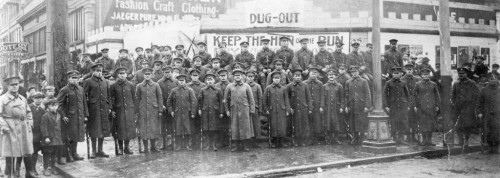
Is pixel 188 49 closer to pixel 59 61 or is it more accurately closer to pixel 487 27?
pixel 59 61

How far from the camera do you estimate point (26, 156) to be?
27.6 feet

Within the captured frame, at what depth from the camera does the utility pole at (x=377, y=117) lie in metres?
10.5

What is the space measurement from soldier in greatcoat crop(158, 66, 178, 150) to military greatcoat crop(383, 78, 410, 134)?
5338 millimetres

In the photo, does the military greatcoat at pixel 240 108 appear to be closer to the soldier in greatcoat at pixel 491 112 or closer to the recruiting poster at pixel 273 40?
the soldier in greatcoat at pixel 491 112

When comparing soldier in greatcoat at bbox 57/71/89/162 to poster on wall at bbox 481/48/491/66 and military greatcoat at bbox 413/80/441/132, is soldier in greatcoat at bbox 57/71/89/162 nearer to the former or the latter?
military greatcoat at bbox 413/80/441/132

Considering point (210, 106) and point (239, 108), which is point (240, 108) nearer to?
point (239, 108)

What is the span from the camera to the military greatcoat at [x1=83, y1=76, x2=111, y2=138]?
1026 cm

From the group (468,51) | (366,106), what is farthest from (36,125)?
(468,51)

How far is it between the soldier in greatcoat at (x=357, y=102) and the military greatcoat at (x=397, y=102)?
Result: 64 centimetres

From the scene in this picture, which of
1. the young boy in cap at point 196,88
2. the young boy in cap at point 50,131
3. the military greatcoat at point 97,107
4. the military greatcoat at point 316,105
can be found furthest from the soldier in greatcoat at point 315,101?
the young boy in cap at point 50,131

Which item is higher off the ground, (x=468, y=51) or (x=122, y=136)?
(x=468, y=51)

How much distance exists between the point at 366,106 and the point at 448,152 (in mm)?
2135

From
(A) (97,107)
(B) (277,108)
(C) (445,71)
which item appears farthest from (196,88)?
(C) (445,71)

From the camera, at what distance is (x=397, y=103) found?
12.0 m
